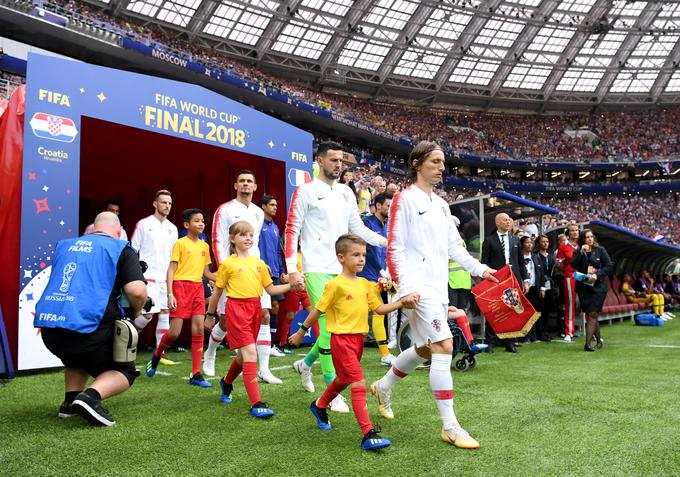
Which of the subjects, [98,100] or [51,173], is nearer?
[51,173]

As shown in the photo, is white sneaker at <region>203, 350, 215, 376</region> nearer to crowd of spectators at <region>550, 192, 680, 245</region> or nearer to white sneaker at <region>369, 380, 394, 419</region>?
white sneaker at <region>369, 380, 394, 419</region>

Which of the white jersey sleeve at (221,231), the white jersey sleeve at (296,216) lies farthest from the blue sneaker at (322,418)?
the white jersey sleeve at (221,231)

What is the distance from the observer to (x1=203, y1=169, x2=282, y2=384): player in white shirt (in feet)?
16.8

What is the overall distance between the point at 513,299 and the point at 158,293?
176 inches

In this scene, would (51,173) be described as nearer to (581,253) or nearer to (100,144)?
(100,144)

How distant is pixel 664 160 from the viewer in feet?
148

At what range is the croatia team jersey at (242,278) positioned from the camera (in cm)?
416

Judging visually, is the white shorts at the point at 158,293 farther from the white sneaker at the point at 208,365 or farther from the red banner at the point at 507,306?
the red banner at the point at 507,306

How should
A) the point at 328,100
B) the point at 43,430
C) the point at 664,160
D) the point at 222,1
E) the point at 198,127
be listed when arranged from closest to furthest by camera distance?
the point at 43,430
the point at 198,127
the point at 222,1
the point at 328,100
the point at 664,160

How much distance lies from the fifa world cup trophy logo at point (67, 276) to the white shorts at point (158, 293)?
107 inches

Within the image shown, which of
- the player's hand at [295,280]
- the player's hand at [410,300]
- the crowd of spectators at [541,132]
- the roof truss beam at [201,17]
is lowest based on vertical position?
the player's hand at [410,300]

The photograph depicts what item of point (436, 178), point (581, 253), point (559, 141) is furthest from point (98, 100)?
point (559, 141)

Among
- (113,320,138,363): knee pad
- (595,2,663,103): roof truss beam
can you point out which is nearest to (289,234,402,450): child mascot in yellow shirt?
(113,320,138,363): knee pad

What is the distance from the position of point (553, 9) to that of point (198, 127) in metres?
33.1
